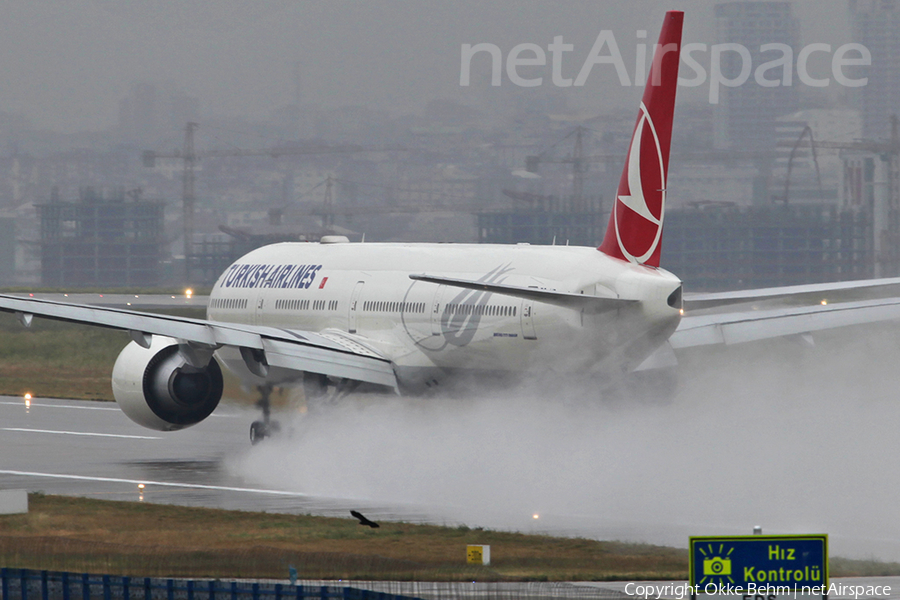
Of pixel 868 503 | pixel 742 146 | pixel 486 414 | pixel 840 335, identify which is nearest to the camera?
pixel 868 503

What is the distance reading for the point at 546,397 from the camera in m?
29.9

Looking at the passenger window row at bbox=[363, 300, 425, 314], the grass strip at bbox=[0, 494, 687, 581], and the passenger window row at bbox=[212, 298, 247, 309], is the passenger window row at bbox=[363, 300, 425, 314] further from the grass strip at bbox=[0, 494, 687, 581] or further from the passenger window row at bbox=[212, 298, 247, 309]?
the grass strip at bbox=[0, 494, 687, 581]

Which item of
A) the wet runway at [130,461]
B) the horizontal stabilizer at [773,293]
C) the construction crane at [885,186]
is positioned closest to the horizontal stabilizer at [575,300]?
the horizontal stabilizer at [773,293]

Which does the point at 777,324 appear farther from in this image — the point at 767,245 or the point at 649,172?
the point at 767,245

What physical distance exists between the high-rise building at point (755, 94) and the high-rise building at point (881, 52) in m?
8.84

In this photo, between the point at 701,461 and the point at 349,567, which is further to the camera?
the point at 701,461

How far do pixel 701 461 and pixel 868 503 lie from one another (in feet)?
14.0

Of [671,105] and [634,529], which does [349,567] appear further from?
[671,105]

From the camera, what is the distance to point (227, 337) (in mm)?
30156

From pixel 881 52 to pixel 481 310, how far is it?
17129 centimetres

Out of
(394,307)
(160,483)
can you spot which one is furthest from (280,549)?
(394,307)

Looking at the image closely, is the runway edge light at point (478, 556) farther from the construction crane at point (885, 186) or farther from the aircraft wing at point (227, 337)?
the construction crane at point (885, 186)

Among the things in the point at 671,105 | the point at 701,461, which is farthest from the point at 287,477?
the point at 671,105

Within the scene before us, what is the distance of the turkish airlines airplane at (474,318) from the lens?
92.9 feet
